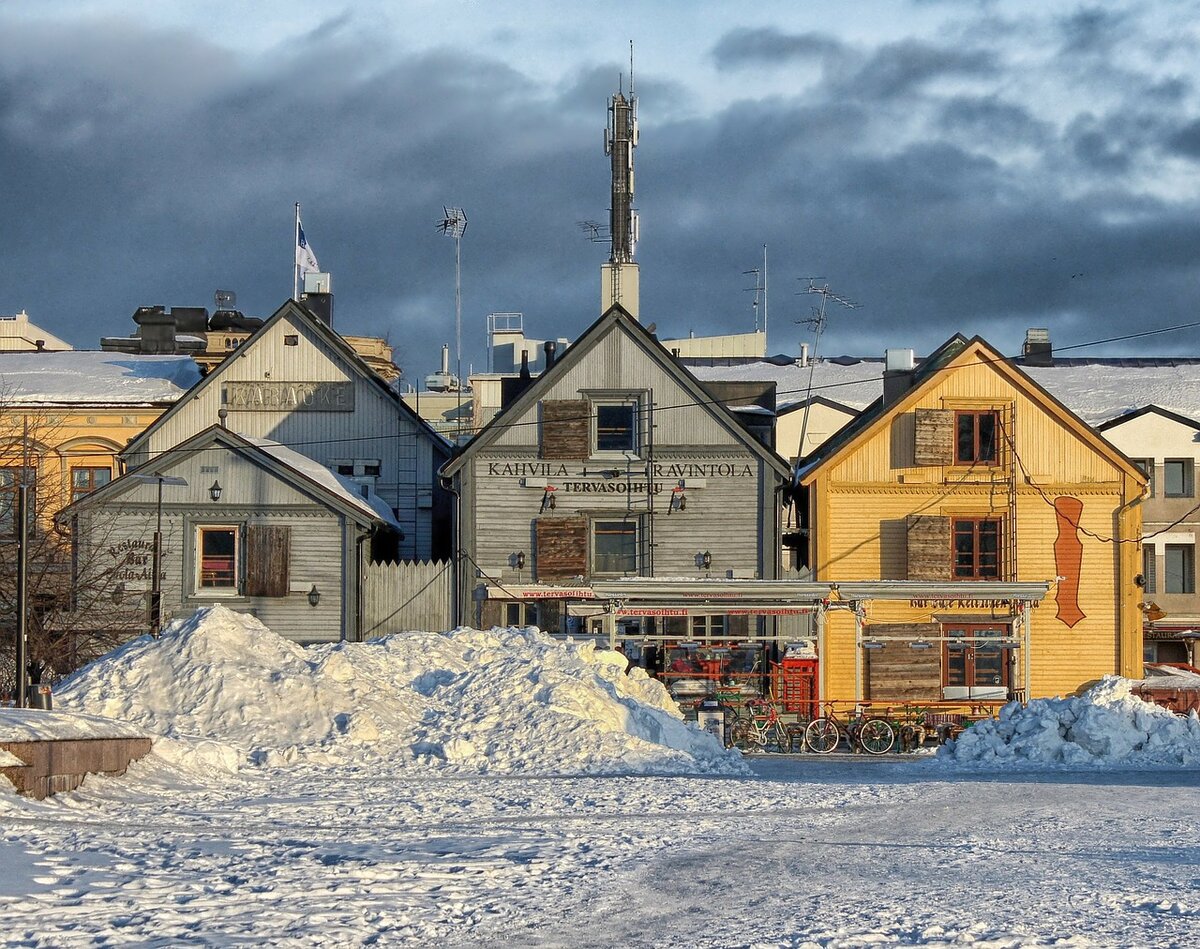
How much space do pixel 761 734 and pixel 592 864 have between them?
Answer: 1577 centimetres

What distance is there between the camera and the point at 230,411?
42.9m

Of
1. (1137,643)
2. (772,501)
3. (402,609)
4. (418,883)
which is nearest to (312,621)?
(402,609)

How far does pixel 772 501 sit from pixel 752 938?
27.4 m

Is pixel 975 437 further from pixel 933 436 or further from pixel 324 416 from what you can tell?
pixel 324 416

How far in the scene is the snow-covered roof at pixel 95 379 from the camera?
46.9m

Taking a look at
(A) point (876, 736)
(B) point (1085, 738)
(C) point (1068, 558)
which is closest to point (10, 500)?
(A) point (876, 736)

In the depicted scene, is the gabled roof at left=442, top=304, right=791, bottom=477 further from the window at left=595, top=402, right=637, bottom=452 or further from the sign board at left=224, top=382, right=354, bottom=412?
the sign board at left=224, top=382, right=354, bottom=412

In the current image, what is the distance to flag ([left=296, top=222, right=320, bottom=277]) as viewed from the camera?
4825cm

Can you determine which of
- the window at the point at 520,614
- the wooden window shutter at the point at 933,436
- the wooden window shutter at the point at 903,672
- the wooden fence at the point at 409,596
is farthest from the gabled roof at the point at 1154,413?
the wooden fence at the point at 409,596

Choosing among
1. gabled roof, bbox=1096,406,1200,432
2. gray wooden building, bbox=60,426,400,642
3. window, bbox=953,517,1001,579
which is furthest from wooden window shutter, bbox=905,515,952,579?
gray wooden building, bbox=60,426,400,642

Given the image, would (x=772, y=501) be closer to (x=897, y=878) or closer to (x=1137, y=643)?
(x=1137, y=643)

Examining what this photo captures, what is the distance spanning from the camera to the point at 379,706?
84.2 feet

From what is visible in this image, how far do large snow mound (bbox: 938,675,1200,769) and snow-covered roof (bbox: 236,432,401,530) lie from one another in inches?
648

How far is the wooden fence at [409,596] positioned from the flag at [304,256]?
45.2 feet
